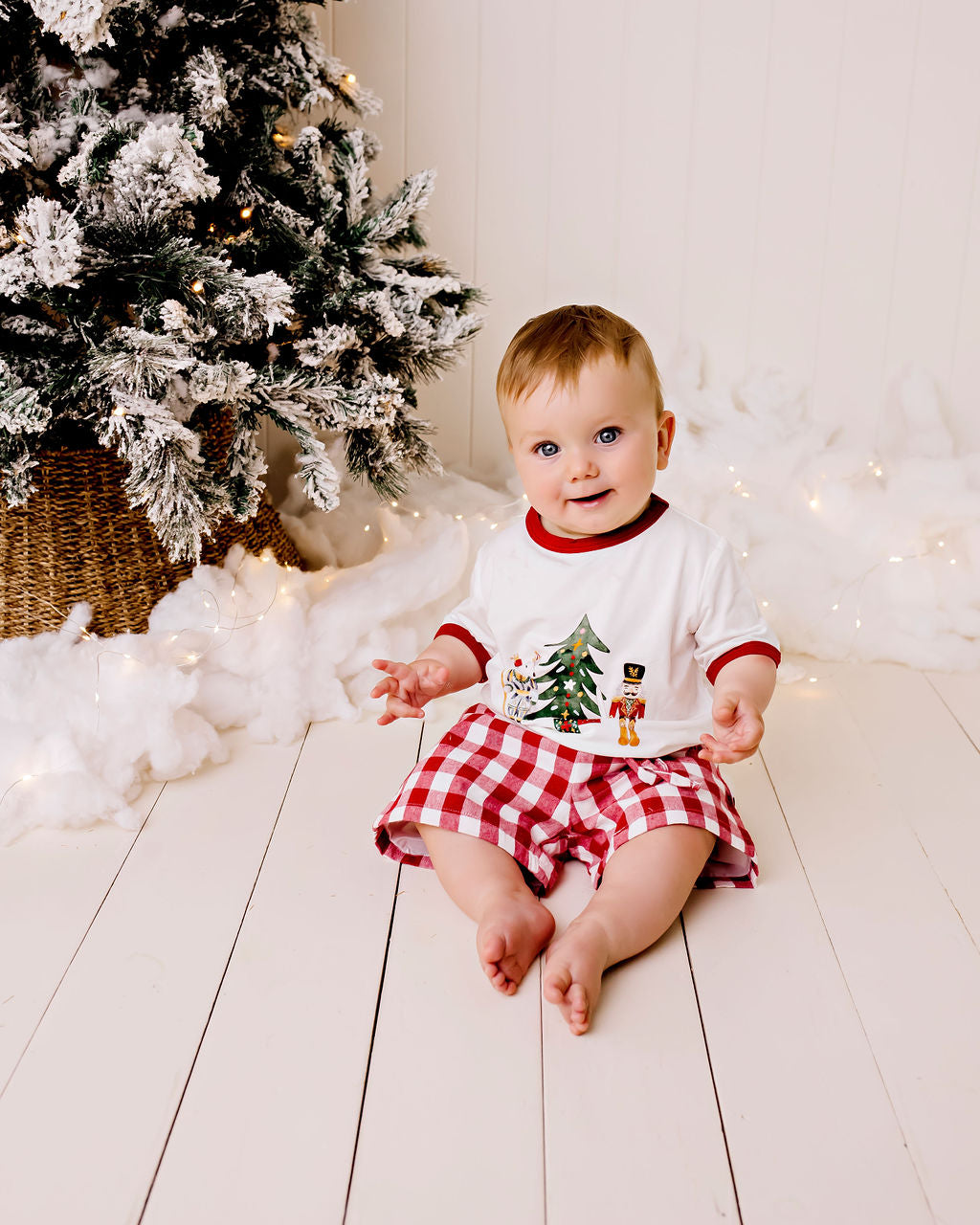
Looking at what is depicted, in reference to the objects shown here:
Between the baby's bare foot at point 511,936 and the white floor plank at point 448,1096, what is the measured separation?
0.02 m

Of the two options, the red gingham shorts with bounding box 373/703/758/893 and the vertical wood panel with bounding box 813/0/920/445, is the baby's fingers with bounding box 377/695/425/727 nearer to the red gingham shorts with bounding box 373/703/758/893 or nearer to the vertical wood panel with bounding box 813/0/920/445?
the red gingham shorts with bounding box 373/703/758/893

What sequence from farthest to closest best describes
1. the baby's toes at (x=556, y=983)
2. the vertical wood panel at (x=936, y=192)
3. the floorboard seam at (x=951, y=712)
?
the vertical wood panel at (x=936, y=192), the floorboard seam at (x=951, y=712), the baby's toes at (x=556, y=983)

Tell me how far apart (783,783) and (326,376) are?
0.75 m

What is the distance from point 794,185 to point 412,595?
40.7 inches

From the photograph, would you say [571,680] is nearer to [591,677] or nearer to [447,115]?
[591,677]

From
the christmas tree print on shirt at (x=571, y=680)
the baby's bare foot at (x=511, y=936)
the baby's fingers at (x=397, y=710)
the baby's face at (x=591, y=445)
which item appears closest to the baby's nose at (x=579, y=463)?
the baby's face at (x=591, y=445)

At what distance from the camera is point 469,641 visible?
1.19m

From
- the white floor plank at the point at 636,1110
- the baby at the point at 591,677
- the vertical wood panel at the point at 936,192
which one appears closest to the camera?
the white floor plank at the point at 636,1110

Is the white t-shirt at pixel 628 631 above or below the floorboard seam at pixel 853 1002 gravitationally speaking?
above

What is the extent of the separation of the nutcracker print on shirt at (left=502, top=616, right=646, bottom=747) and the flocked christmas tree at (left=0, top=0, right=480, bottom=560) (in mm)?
358

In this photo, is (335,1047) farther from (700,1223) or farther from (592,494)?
(592,494)

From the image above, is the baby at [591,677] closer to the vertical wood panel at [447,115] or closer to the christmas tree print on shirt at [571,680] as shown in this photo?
the christmas tree print on shirt at [571,680]

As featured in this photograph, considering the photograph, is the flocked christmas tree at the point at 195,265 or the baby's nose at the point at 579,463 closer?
the baby's nose at the point at 579,463

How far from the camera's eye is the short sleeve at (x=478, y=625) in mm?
1190
